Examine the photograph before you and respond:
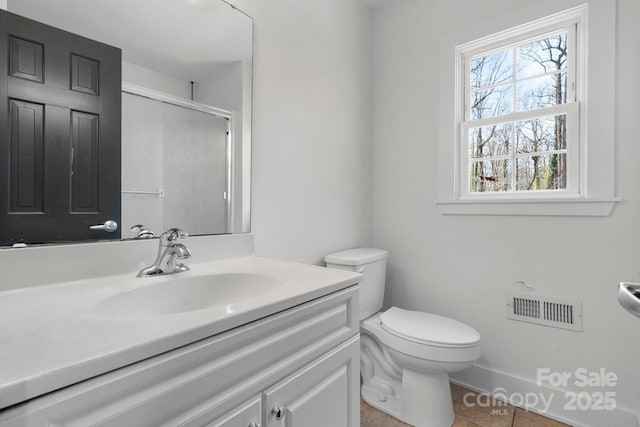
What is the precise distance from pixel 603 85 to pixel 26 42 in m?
2.17

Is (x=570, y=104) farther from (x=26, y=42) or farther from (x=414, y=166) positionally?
(x=26, y=42)

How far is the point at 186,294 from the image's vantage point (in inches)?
37.9

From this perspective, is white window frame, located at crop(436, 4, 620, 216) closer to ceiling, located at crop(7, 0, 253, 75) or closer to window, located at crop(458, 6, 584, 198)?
window, located at crop(458, 6, 584, 198)

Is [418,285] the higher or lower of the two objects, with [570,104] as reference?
lower

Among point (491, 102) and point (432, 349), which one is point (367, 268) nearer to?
point (432, 349)

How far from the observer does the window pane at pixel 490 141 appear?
1.77 m

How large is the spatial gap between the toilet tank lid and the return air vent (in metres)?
0.73

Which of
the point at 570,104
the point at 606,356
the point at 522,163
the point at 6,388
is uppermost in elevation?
the point at 570,104

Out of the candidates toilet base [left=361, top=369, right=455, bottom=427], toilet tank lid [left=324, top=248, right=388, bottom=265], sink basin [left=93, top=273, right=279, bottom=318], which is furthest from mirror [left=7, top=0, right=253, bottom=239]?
toilet base [left=361, top=369, right=455, bottom=427]

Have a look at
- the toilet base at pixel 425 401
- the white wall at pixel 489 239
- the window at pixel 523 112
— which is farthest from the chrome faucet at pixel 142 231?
the window at pixel 523 112

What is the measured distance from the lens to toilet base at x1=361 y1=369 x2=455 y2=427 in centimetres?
143

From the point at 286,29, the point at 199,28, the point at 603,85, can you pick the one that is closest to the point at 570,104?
the point at 603,85

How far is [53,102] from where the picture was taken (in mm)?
856

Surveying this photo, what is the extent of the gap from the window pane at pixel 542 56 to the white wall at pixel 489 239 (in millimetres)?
169
